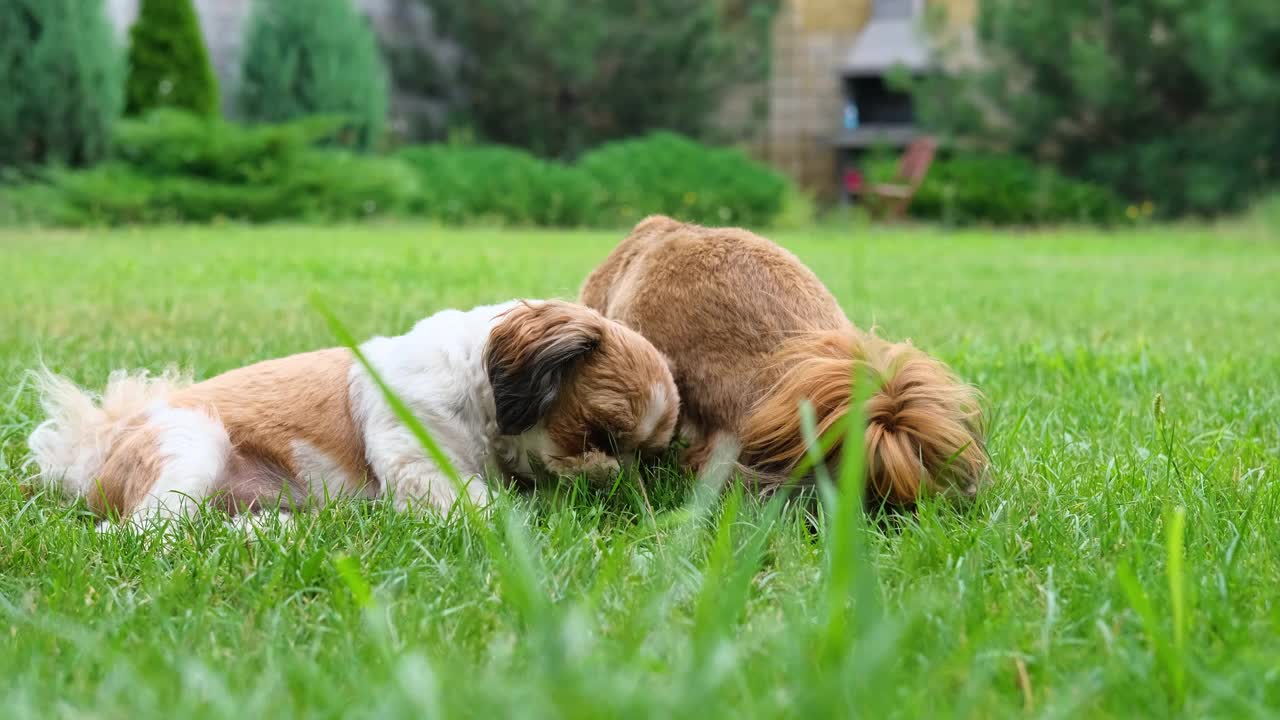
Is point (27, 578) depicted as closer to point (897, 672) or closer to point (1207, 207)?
point (897, 672)

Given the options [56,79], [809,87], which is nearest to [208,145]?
[56,79]

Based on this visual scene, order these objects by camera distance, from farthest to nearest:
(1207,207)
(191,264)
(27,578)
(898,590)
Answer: (1207,207) → (191,264) → (27,578) → (898,590)

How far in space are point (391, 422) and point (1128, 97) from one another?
18143 mm

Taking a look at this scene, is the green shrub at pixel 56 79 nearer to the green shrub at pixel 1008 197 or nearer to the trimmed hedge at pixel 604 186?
the trimmed hedge at pixel 604 186

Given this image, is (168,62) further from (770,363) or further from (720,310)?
(770,363)

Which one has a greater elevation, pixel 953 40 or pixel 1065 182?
pixel 953 40

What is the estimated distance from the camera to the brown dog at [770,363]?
2.51 metres

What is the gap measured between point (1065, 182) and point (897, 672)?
61.6 ft

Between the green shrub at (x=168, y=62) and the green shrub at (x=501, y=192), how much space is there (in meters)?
2.91

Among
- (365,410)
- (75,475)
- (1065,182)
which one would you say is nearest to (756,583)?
(365,410)

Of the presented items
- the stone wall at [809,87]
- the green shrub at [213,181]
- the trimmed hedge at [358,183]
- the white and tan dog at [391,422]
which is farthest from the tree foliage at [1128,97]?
the white and tan dog at [391,422]

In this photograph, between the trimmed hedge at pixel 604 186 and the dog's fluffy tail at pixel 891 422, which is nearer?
the dog's fluffy tail at pixel 891 422

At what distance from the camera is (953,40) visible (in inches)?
792

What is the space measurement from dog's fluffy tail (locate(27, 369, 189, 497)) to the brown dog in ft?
4.14
